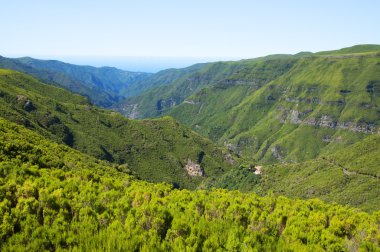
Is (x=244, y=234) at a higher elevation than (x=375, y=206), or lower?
higher

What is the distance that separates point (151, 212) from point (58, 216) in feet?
39.1

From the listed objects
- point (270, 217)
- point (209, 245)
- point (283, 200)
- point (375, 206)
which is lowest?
point (375, 206)

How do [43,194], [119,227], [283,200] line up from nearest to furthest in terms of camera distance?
[119,227]
[43,194]
[283,200]

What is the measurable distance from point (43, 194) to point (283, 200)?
5298 centimetres

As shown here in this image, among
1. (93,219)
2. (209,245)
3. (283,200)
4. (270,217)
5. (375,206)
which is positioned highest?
(93,219)

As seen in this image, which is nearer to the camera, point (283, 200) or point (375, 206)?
point (283, 200)

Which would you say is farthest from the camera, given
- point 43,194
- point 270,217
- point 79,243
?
point 270,217

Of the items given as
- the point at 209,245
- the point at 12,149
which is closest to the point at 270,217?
the point at 209,245

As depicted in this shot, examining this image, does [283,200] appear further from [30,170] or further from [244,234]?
[30,170]

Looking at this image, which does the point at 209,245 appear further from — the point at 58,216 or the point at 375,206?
the point at 375,206

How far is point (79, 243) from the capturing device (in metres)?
37.0

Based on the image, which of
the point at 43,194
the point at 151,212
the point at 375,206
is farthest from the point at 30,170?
the point at 375,206

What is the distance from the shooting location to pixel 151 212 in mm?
46844

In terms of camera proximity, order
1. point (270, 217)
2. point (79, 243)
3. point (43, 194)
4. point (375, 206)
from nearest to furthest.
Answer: point (79, 243) → point (43, 194) → point (270, 217) → point (375, 206)
